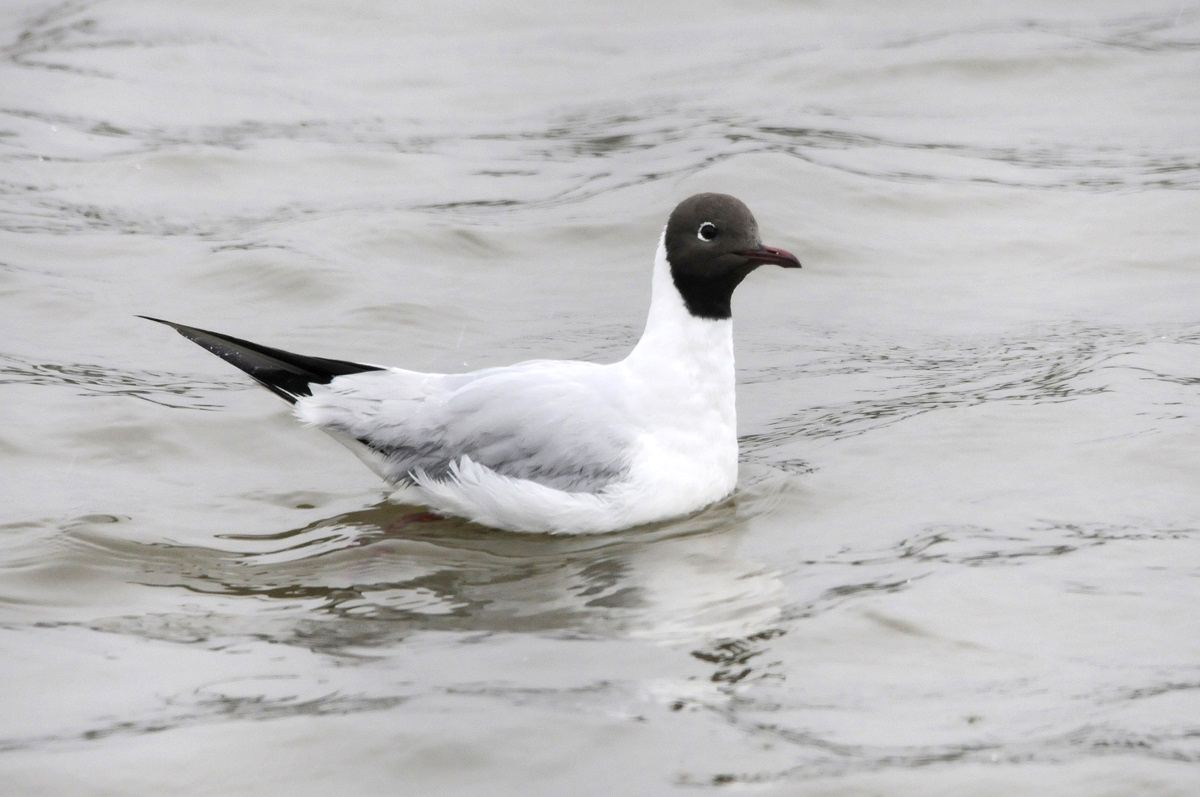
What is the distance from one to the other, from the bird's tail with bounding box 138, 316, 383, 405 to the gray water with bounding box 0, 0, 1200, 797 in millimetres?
558

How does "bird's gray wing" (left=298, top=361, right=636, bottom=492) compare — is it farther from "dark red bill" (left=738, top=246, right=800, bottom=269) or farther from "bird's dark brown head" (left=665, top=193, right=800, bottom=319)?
"dark red bill" (left=738, top=246, right=800, bottom=269)

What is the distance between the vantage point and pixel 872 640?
5727 millimetres

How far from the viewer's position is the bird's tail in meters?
7.02

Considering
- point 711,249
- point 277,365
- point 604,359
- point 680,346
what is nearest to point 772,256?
point 711,249

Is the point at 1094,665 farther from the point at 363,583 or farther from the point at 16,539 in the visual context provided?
the point at 16,539

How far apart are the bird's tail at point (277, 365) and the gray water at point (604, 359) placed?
1.83 feet

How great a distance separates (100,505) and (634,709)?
300 cm

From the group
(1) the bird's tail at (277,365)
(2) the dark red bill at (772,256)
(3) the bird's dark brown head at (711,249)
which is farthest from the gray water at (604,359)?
(2) the dark red bill at (772,256)

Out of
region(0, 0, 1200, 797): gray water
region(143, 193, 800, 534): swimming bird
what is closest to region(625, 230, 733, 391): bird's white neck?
region(143, 193, 800, 534): swimming bird

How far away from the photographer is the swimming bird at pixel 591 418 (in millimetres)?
6609

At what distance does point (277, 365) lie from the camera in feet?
23.1

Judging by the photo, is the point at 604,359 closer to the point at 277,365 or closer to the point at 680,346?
the point at 680,346

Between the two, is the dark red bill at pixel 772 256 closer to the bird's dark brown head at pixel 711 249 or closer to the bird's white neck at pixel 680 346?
the bird's dark brown head at pixel 711 249

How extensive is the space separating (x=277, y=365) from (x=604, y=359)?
2.22 m
